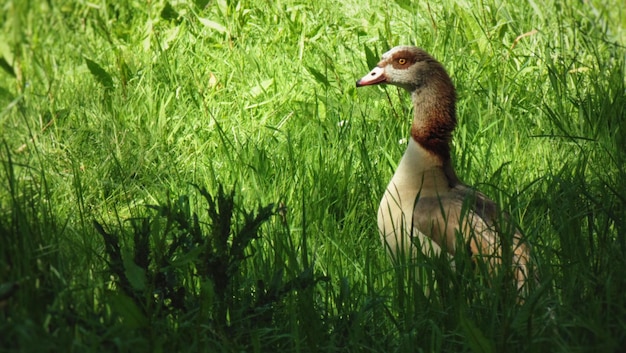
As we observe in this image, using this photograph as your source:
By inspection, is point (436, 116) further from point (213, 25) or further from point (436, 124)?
point (213, 25)

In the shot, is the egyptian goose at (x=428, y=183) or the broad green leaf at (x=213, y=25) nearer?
the egyptian goose at (x=428, y=183)

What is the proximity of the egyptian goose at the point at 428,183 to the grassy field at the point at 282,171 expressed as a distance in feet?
0.49

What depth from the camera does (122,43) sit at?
5809 millimetres

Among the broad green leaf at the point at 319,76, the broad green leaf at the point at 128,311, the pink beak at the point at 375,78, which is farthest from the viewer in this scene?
the broad green leaf at the point at 319,76

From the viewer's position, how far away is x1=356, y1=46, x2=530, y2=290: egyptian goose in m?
4.23

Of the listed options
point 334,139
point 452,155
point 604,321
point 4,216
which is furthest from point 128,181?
point 604,321

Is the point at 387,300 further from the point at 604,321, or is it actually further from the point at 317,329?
the point at 604,321

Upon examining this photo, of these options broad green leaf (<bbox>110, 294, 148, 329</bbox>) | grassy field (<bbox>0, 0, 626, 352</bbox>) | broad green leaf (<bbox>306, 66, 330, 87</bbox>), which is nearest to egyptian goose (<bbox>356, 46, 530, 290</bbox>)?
grassy field (<bbox>0, 0, 626, 352</bbox>)

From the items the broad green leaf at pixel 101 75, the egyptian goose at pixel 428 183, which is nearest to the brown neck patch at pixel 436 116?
the egyptian goose at pixel 428 183

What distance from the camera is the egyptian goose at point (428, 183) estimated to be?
4.23 m

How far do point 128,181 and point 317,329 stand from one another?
185cm

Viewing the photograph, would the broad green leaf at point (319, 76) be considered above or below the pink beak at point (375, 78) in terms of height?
above

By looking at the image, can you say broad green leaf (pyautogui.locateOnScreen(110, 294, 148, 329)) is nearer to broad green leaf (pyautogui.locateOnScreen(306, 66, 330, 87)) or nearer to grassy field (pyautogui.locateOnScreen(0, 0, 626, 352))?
grassy field (pyautogui.locateOnScreen(0, 0, 626, 352))

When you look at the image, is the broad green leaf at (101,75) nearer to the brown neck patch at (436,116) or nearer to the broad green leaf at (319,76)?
the broad green leaf at (319,76)
